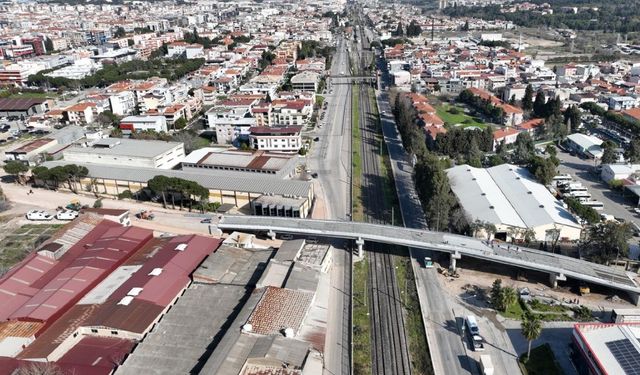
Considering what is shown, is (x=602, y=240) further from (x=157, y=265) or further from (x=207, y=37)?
(x=207, y=37)

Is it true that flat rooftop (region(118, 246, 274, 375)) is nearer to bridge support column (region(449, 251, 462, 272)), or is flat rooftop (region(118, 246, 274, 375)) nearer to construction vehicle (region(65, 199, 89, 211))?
bridge support column (region(449, 251, 462, 272))

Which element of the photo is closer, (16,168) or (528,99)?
(16,168)

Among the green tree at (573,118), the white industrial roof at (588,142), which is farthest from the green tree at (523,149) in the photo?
the green tree at (573,118)

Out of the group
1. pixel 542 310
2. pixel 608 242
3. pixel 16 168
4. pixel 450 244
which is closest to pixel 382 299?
pixel 450 244

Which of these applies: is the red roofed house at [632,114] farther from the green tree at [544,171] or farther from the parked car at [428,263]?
the parked car at [428,263]

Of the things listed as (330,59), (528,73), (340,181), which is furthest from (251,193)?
(330,59)

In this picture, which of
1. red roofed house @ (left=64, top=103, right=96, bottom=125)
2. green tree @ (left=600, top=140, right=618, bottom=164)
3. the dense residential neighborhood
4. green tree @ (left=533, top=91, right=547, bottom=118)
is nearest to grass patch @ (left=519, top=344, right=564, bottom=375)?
the dense residential neighborhood

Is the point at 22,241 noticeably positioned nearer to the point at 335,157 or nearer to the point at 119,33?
the point at 335,157
